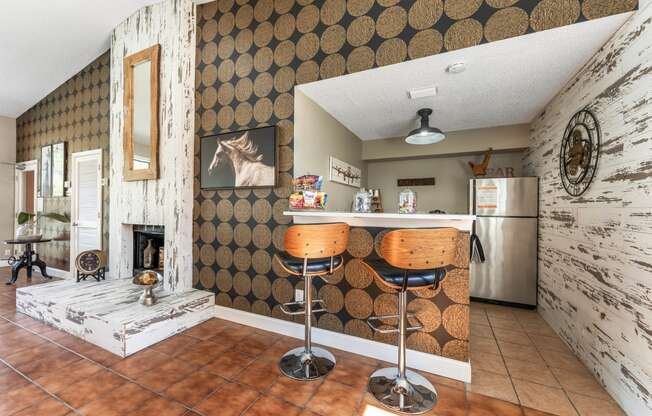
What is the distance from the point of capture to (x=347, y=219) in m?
2.11

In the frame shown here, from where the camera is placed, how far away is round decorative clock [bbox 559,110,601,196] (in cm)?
189

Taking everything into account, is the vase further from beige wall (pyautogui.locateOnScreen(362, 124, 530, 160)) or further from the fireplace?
beige wall (pyautogui.locateOnScreen(362, 124, 530, 160))

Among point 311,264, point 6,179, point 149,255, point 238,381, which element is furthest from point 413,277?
point 6,179

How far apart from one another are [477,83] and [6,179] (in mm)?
7766

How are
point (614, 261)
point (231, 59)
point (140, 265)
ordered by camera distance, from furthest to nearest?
1. point (140, 265)
2. point (231, 59)
3. point (614, 261)

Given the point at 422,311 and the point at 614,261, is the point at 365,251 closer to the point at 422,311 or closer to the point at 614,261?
the point at 422,311

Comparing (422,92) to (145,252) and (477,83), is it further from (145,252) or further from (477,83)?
(145,252)

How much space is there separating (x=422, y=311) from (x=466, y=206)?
8.72 ft

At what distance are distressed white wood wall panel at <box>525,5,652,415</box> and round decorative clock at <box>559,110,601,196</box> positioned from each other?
67 millimetres

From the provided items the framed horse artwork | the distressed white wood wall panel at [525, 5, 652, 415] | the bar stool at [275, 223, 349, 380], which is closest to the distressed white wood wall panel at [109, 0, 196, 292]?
the framed horse artwork

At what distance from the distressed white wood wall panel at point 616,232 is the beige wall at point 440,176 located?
1474mm

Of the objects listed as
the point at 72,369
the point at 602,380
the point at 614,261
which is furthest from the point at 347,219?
the point at 72,369

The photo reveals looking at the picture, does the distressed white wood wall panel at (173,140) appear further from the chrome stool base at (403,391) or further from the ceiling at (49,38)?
the chrome stool base at (403,391)

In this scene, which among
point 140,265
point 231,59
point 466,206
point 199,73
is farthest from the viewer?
point 466,206
